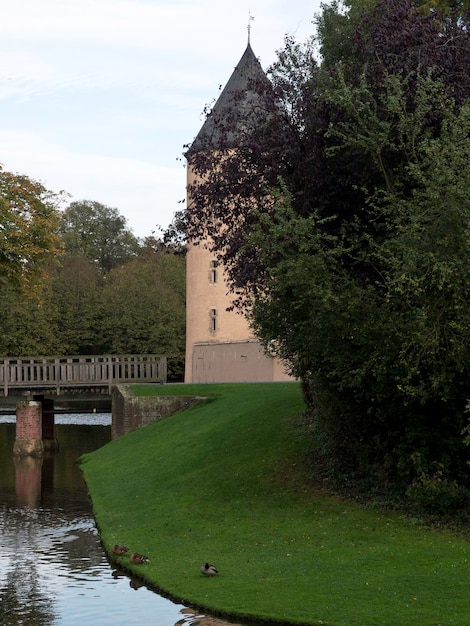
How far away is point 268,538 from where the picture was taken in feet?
64.4

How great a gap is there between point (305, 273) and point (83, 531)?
812cm

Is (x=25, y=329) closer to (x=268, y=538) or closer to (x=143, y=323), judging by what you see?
(x=143, y=323)

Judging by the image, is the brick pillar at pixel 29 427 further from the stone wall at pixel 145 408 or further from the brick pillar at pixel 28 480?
the stone wall at pixel 145 408

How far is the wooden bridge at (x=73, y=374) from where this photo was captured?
46.6 meters

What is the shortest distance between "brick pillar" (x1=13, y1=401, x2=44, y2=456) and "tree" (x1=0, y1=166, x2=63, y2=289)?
5520 millimetres

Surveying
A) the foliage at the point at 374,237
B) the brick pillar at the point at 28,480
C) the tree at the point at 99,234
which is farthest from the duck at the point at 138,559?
the tree at the point at 99,234

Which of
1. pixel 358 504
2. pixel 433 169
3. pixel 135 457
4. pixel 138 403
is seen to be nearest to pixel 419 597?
pixel 358 504

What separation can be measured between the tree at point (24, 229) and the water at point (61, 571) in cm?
818

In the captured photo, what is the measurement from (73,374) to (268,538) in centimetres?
2918

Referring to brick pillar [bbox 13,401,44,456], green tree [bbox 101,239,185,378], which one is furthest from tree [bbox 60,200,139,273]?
brick pillar [bbox 13,401,44,456]

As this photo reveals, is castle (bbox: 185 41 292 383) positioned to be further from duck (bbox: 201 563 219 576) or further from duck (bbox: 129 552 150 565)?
duck (bbox: 201 563 219 576)

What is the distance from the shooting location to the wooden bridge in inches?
1836

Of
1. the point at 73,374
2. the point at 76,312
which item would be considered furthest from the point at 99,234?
the point at 73,374

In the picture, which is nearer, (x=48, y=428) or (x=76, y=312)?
(x=48, y=428)
